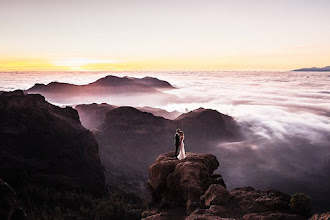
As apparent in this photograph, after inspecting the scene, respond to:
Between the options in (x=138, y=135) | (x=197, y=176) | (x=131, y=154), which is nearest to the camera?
(x=197, y=176)

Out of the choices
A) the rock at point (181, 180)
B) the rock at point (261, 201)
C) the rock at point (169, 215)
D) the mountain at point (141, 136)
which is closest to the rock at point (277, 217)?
the rock at point (261, 201)

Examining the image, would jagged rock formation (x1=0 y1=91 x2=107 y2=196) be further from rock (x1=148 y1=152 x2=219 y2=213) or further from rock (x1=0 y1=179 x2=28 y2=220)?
rock (x1=0 y1=179 x2=28 y2=220)

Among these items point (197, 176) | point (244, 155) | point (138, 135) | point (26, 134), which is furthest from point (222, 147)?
point (197, 176)

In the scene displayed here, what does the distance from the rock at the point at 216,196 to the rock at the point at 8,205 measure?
26.7ft

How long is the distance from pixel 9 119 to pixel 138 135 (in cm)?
5277

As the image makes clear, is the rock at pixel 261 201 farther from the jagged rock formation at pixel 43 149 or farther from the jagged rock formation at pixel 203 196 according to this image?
the jagged rock formation at pixel 43 149

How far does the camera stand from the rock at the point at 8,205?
9.64 metres

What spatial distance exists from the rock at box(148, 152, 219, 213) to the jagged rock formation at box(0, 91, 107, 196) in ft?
74.5

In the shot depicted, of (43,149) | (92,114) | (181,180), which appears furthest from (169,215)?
(92,114)

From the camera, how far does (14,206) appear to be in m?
10.1

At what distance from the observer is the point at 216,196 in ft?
42.6

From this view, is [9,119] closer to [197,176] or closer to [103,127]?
[197,176]

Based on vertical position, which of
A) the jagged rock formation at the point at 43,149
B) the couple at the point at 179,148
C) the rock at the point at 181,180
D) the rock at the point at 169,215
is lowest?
the jagged rock formation at the point at 43,149

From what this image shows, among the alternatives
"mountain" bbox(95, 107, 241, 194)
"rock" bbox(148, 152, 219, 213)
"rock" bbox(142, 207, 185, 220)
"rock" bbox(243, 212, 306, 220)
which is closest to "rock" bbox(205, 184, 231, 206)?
"rock" bbox(148, 152, 219, 213)
